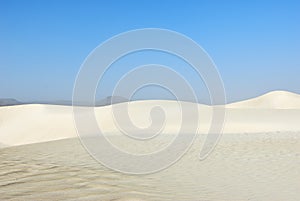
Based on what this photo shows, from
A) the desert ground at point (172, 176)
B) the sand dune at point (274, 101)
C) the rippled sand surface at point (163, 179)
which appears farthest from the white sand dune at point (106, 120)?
the sand dune at point (274, 101)

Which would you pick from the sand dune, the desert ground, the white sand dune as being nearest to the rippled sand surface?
the desert ground

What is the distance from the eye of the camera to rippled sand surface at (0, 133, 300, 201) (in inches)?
203

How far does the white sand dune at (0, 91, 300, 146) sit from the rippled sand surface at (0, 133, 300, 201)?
909 centimetres

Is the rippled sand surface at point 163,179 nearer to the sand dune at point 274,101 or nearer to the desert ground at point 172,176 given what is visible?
the desert ground at point 172,176

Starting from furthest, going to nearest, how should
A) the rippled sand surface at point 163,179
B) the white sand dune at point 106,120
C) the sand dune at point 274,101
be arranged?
the sand dune at point 274,101, the white sand dune at point 106,120, the rippled sand surface at point 163,179

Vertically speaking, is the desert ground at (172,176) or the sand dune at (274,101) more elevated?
the sand dune at (274,101)

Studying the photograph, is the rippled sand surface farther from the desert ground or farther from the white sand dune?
the white sand dune

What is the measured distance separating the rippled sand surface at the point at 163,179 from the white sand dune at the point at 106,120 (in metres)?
9.09

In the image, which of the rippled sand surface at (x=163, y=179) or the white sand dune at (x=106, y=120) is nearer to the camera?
the rippled sand surface at (x=163, y=179)

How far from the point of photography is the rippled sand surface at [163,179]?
5152 millimetres

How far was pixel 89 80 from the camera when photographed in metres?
9.52

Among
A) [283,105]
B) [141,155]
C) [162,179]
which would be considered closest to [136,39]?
[141,155]

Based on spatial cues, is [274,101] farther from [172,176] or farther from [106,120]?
[172,176]

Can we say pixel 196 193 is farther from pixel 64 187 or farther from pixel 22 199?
pixel 22 199
